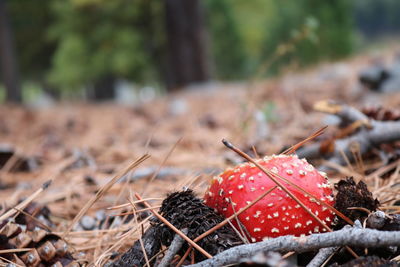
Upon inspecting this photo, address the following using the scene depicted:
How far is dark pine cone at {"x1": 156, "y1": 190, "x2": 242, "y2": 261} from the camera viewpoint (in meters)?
0.79

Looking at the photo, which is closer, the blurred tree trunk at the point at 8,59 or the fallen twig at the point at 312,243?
the fallen twig at the point at 312,243

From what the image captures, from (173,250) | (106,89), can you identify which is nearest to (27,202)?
(173,250)

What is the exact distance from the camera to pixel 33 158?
7.57 ft

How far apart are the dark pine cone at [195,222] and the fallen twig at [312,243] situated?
7 cm

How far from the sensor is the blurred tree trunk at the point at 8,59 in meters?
7.74

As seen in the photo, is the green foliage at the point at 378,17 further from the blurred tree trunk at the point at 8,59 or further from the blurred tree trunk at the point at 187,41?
the blurred tree trunk at the point at 8,59

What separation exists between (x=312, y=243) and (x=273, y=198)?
16 cm

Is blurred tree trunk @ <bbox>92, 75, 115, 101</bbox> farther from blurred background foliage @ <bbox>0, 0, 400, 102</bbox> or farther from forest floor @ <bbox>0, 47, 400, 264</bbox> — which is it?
forest floor @ <bbox>0, 47, 400, 264</bbox>

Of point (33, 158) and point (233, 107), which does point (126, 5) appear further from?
point (33, 158)

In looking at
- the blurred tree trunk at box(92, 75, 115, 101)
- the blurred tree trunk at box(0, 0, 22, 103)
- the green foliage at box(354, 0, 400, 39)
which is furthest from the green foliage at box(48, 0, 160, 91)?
the green foliage at box(354, 0, 400, 39)

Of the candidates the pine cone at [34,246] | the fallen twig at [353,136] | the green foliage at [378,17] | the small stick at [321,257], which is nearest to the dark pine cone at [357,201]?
the small stick at [321,257]

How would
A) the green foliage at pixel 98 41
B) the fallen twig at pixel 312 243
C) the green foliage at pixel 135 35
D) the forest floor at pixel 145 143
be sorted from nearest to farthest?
1. the fallen twig at pixel 312 243
2. the forest floor at pixel 145 143
3. the green foliage at pixel 98 41
4. the green foliage at pixel 135 35

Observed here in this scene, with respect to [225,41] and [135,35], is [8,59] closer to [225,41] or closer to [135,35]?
[135,35]

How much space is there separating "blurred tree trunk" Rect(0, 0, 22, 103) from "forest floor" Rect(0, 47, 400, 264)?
1.93m
